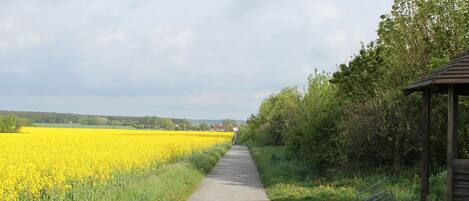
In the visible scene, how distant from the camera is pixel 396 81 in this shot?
2109cm

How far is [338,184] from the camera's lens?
706 inches

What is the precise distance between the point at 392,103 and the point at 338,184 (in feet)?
10.3

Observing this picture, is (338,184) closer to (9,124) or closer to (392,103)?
(392,103)

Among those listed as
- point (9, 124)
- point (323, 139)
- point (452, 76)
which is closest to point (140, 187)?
point (452, 76)

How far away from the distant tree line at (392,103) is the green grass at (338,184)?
1.87 ft

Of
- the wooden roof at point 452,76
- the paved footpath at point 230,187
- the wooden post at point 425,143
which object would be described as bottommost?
the paved footpath at point 230,187

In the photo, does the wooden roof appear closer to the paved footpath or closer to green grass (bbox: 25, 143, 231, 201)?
the paved footpath

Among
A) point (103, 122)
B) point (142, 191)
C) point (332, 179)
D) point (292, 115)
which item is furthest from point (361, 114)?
point (103, 122)

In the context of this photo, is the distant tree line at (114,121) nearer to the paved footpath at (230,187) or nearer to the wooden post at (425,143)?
the paved footpath at (230,187)

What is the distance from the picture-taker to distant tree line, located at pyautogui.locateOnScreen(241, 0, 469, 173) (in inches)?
706

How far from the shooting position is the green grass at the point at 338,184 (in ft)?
48.4

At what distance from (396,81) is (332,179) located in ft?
15.1

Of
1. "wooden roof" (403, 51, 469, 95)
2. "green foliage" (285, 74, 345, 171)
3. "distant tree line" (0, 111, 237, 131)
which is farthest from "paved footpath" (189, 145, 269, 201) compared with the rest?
"distant tree line" (0, 111, 237, 131)

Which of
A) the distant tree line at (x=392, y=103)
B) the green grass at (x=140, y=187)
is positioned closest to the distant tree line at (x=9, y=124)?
the distant tree line at (x=392, y=103)
